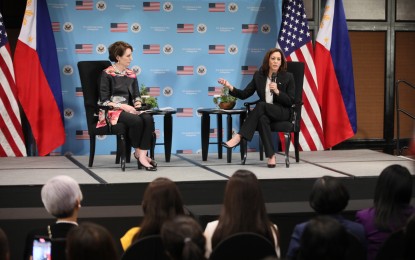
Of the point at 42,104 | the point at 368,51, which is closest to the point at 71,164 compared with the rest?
the point at 42,104

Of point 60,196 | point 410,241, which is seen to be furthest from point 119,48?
point 410,241

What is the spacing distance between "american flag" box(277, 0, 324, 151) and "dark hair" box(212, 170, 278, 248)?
5.57 m

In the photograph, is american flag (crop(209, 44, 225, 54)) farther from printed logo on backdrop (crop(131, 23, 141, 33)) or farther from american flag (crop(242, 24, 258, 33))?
printed logo on backdrop (crop(131, 23, 141, 33))

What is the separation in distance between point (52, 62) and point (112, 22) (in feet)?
2.72

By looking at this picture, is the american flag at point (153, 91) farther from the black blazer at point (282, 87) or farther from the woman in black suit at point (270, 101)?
the black blazer at point (282, 87)

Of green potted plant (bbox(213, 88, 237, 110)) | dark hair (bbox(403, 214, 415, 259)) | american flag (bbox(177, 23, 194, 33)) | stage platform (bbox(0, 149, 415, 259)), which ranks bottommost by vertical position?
stage platform (bbox(0, 149, 415, 259))

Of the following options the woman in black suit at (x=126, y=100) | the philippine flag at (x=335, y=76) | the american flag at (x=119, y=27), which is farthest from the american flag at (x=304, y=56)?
the woman in black suit at (x=126, y=100)

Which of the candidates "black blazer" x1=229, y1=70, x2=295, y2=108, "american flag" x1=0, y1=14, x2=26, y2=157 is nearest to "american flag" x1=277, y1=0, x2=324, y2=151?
"black blazer" x1=229, y1=70, x2=295, y2=108

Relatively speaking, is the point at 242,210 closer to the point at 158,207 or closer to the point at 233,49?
the point at 158,207

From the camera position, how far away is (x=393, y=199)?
3.77m

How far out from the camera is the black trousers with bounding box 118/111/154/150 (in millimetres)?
7414

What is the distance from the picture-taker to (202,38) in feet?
29.6

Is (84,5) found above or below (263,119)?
above

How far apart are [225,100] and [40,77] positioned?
2098 millimetres
